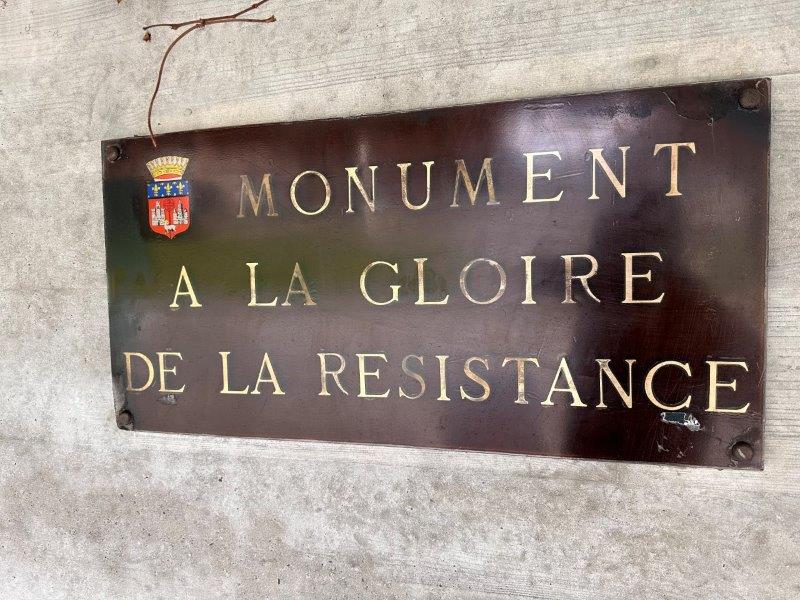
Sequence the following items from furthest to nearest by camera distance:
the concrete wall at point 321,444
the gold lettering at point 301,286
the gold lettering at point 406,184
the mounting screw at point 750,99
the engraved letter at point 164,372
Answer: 1. the engraved letter at point 164,372
2. the gold lettering at point 301,286
3. the gold lettering at point 406,184
4. the concrete wall at point 321,444
5. the mounting screw at point 750,99

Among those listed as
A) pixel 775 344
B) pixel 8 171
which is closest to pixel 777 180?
pixel 775 344

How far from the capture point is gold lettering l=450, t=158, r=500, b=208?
159 cm

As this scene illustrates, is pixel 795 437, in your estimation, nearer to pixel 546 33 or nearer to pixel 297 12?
pixel 546 33

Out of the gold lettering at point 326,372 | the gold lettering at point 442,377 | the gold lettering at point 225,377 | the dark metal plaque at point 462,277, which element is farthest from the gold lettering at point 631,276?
the gold lettering at point 225,377

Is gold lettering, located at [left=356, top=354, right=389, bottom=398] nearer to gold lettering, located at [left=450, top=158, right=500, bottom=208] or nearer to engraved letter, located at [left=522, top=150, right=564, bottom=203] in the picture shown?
gold lettering, located at [left=450, top=158, right=500, bottom=208]

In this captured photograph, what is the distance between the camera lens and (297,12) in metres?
1.76

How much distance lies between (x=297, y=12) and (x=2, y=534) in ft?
7.93

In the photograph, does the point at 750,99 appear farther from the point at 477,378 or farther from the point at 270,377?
the point at 270,377

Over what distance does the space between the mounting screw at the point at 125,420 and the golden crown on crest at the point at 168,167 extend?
0.90m

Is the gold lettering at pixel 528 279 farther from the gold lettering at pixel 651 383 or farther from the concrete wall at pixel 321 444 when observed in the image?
the concrete wall at pixel 321 444

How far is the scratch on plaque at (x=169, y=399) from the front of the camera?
6.20 ft

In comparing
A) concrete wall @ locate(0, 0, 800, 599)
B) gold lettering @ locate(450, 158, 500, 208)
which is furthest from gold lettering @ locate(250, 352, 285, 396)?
gold lettering @ locate(450, 158, 500, 208)

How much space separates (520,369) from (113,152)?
167 cm

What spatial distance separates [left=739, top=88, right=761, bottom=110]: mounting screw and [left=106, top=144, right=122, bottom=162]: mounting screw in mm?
2063
